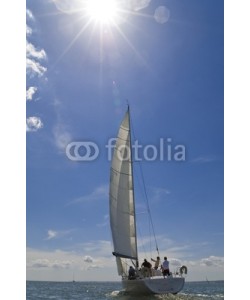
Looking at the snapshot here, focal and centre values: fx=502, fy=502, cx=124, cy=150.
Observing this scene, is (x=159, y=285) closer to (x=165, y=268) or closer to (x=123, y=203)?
(x=165, y=268)

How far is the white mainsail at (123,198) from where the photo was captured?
2205cm

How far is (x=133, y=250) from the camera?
2184 cm

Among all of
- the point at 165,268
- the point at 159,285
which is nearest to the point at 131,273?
the point at 165,268

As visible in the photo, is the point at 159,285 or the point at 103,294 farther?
the point at 103,294

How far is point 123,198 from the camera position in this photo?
73.9 feet

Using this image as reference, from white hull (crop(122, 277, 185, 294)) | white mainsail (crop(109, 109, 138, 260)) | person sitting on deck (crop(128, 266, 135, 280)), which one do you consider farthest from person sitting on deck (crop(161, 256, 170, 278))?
white mainsail (crop(109, 109, 138, 260))

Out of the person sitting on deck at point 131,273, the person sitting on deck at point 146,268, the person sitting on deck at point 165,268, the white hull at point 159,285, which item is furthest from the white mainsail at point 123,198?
the white hull at point 159,285

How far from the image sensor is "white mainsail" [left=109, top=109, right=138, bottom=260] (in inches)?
868

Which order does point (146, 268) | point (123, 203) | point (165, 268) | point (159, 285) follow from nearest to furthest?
point (159, 285) → point (165, 268) → point (146, 268) → point (123, 203)

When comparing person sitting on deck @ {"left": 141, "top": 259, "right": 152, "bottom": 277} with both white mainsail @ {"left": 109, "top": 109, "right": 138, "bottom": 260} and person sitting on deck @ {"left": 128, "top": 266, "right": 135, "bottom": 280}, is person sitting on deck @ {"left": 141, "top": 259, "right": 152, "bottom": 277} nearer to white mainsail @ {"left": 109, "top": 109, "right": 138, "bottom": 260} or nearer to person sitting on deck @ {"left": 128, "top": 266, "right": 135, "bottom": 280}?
person sitting on deck @ {"left": 128, "top": 266, "right": 135, "bottom": 280}
